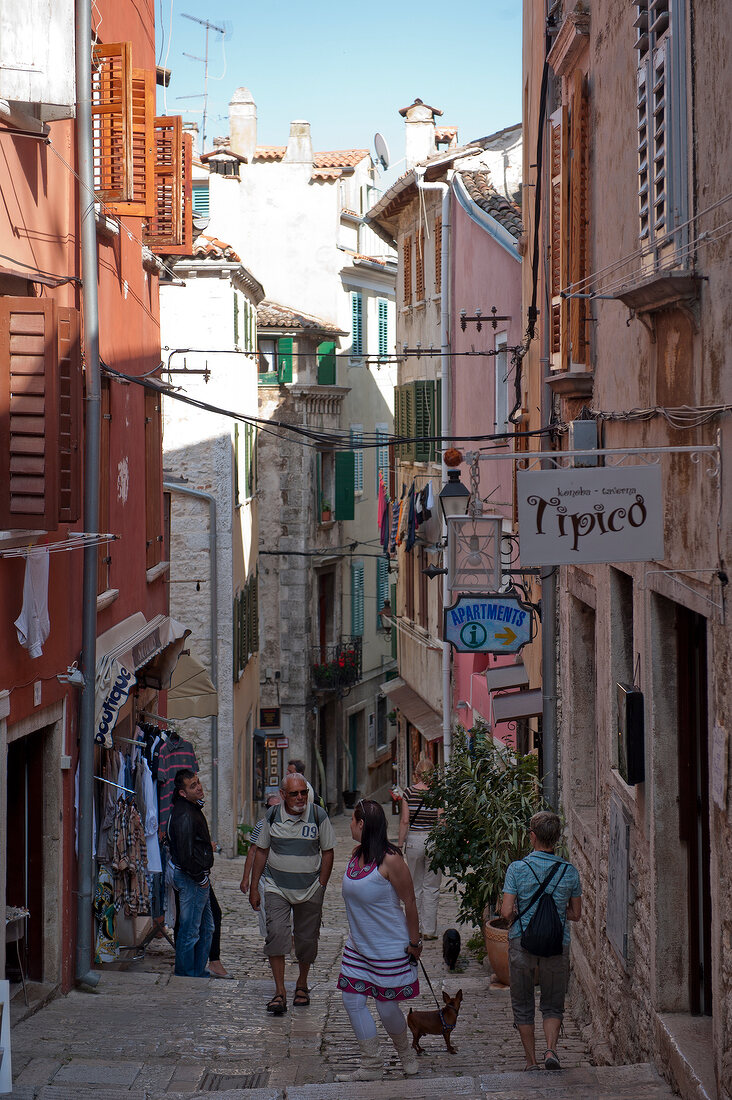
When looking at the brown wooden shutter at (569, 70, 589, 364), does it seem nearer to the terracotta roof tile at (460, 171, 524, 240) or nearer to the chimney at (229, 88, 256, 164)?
the terracotta roof tile at (460, 171, 524, 240)

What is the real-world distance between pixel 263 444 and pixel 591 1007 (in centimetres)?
2499

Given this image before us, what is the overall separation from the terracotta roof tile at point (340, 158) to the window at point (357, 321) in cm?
372

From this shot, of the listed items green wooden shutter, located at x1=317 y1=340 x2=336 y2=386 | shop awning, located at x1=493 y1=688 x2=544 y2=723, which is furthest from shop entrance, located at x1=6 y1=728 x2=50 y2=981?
green wooden shutter, located at x1=317 y1=340 x2=336 y2=386

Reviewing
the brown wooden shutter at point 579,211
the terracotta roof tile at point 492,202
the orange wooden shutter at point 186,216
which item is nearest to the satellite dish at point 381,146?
the terracotta roof tile at point 492,202

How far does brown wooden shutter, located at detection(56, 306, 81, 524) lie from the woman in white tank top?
249cm

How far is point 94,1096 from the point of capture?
6699 millimetres

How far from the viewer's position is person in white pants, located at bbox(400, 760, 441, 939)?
491 inches

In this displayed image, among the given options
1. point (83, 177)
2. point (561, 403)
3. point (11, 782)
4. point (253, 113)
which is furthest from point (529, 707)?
point (253, 113)

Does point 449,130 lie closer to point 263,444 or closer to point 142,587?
point 263,444

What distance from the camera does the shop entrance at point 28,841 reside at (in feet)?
31.5

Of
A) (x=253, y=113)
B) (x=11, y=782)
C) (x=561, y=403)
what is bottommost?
(x=11, y=782)

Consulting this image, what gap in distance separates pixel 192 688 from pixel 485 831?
587 centimetres

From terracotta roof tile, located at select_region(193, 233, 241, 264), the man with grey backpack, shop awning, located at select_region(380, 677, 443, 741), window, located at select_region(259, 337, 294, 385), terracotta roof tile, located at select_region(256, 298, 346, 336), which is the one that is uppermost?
terracotta roof tile, located at select_region(256, 298, 346, 336)

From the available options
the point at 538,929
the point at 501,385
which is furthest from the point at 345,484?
the point at 538,929
